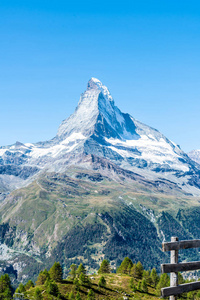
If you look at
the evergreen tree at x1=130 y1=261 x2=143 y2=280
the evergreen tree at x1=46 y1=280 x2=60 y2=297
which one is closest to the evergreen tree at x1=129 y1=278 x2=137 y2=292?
the evergreen tree at x1=130 y1=261 x2=143 y2=280

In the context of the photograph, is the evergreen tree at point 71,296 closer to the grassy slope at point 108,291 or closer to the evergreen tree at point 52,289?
the grassy slope at point 108,291

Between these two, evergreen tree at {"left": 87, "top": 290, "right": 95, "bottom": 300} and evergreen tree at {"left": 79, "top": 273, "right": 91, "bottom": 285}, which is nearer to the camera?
evergreen tree at {"left": 87, "top": 290, "right": 95, "bottom": 300}

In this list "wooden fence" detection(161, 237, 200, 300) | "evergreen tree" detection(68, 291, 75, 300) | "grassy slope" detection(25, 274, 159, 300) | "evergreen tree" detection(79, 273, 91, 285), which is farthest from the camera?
→ "evergreen tree" detection(79, 273, 91, 285)

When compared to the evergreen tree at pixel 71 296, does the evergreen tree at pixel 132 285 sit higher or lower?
higher

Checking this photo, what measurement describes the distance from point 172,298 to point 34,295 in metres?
64.6

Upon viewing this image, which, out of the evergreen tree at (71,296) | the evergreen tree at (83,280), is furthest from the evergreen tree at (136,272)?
the evergreen tree at (71,296)

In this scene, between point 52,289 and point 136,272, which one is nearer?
point 52,289

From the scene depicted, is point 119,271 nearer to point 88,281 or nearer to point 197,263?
point 88,281

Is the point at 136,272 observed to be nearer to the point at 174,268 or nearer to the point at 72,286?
the point at 72,286

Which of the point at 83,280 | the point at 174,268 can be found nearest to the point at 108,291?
the point at 83,280

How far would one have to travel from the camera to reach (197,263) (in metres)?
15.3

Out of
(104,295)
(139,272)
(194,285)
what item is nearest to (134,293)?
(104,295)

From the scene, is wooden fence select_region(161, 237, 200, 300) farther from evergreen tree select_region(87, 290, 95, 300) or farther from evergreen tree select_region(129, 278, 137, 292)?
evergreen tree select_region(129, 278, 137, 292)

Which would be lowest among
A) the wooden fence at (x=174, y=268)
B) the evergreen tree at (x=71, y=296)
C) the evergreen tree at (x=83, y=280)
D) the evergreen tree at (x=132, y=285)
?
the evergreen tree at (x=71, y=296)
